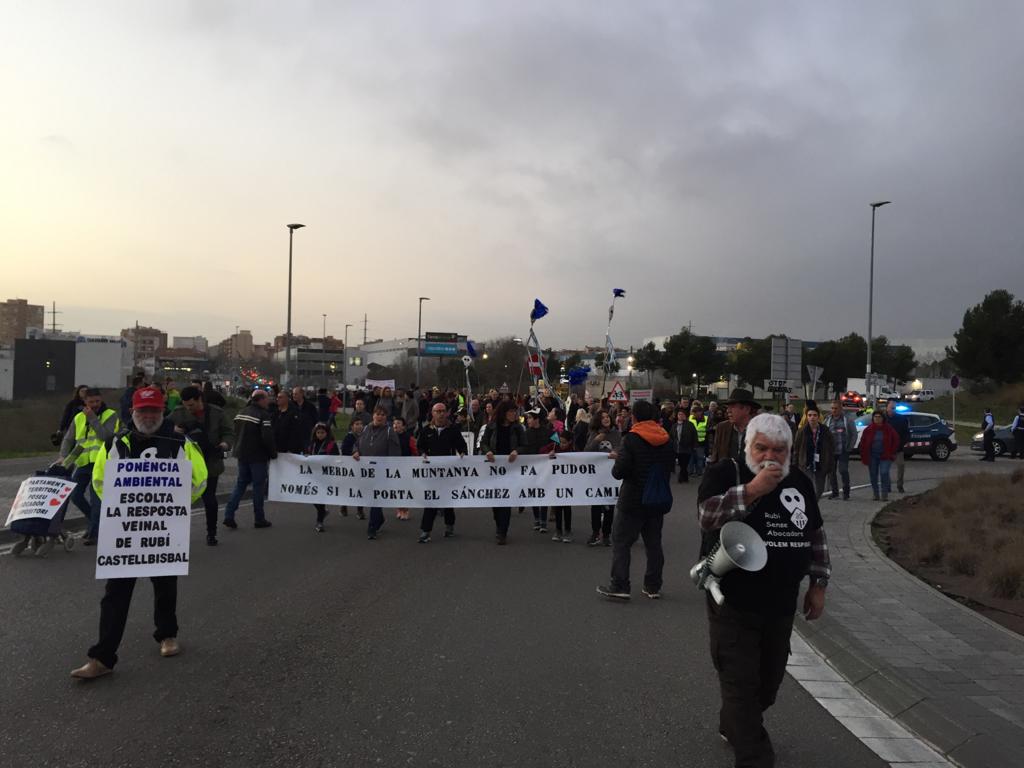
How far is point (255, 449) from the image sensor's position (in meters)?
11.4

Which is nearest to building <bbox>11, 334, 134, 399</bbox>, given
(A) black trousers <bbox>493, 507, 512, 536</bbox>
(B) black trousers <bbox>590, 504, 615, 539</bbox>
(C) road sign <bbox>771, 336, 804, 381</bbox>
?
(C) road sign <bbox>771, 336, 804, 381</bbox>

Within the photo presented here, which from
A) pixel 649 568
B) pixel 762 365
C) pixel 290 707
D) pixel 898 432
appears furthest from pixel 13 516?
pixel 762 365

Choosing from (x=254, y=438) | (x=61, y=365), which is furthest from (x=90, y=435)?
(x=61, y=365)

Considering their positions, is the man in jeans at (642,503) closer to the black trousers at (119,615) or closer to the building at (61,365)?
the black trousers at (119,615)

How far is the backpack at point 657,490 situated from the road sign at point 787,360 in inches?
732

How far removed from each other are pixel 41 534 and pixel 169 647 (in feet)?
14.4

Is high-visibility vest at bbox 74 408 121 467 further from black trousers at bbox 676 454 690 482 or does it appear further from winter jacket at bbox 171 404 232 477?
black trousers at bbox 676 454 690 482

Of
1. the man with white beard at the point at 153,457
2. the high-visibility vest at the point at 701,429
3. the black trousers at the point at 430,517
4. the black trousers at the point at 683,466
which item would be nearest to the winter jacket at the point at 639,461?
the black trousers at the point at 430,517

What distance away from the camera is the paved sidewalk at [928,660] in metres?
4.38

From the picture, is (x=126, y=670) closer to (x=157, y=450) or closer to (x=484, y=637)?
(x=157, y=450)

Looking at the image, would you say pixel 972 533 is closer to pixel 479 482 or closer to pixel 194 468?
pixel 479 482

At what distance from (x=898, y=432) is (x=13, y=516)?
51.1 ft

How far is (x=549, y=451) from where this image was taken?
458 inches

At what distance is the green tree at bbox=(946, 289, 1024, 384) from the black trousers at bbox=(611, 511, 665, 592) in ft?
216
